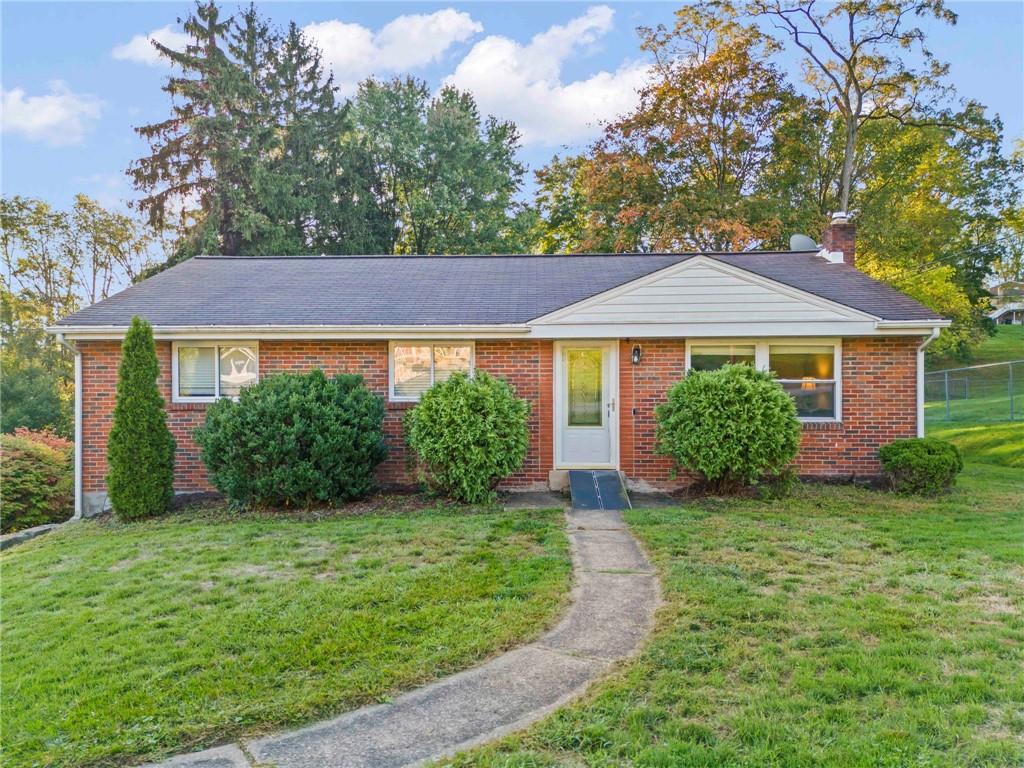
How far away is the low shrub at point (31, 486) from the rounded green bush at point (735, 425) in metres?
9.82

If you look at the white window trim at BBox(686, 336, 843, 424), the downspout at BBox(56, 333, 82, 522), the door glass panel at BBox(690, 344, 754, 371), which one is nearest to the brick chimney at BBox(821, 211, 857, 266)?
the white window trim at BBox(686, 336, 843, 424)

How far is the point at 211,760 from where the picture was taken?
2816mm

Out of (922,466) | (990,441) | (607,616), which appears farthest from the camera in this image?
(990,441)

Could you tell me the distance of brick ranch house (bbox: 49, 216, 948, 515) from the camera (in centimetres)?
935

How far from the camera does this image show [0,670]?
3736 millimetres

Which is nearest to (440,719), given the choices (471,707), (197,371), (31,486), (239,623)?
(471,707)

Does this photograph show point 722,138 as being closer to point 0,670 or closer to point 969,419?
point 969,419

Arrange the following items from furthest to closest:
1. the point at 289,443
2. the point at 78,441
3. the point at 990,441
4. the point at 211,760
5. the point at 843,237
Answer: the point at 990,441, the point at 843,237, the point at 78,441, the point at 289,443, the point at 211,760

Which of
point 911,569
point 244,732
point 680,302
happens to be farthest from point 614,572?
point 680,302

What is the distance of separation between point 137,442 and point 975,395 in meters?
30.0

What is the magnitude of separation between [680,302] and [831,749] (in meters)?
7.36

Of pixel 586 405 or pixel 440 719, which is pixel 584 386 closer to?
pixel 586 405

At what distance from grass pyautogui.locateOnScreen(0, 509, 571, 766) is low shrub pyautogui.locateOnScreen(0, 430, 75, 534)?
2752mm

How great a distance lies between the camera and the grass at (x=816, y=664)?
2.76 metres
